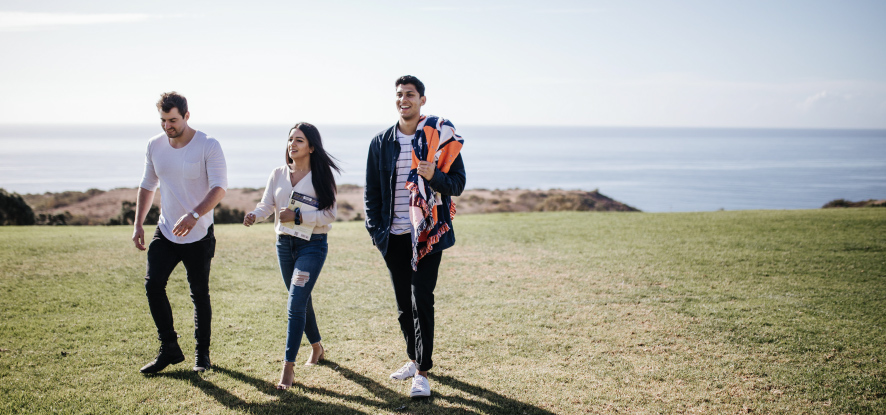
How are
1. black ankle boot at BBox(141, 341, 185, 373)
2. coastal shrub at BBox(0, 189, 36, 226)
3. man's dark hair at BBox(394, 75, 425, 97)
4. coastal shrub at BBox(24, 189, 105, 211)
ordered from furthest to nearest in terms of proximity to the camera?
coastal shrub at BBox(24, 189, 105, 211) → coastal shrub at BBox(0, 189, 36, 226) → black ankle boot at BBox(141, 341, 185, 373) → man's dark hair at BBox(394, 75, 425, 97)

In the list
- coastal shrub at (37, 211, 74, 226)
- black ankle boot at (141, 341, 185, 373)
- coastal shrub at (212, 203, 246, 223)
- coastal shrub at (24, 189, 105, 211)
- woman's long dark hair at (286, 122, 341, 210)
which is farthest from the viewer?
coastal shrub at (24, 189, 105, 211)

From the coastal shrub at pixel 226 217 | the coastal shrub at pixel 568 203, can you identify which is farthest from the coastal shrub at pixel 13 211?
the coastal shrub at pixel 568 203

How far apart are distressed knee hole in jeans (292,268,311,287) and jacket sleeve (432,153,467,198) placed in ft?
3.86

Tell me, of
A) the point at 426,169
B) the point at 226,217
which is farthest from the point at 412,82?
the point at 226,217

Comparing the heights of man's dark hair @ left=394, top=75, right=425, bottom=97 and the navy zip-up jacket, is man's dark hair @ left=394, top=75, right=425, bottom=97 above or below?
above

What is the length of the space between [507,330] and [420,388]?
183cm

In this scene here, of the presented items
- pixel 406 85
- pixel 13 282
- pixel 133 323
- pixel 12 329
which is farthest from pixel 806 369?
pixel 13 282

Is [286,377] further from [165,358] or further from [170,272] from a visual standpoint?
[170,272]

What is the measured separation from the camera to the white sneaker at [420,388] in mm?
3730

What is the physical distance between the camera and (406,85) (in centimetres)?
370

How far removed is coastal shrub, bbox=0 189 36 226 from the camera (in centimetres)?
1497

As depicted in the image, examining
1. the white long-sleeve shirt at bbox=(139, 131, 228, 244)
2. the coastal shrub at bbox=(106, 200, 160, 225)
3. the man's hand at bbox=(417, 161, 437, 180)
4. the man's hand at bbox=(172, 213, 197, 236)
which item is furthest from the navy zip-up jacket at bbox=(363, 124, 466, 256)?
the coastal shrub at bbox=(106, 200, 160, 225)

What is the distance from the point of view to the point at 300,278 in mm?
3854

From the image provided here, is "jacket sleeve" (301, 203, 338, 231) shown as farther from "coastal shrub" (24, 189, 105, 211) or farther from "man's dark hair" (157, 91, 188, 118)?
"coastal shrub" (24, 189, 105, 211)
